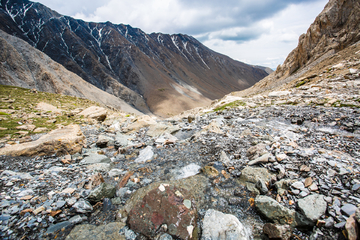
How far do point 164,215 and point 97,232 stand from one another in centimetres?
174

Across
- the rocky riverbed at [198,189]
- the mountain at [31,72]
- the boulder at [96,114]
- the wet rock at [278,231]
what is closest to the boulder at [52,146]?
the rocky riverbed at [198,189]

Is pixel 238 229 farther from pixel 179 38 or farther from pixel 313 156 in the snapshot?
pixel 179 38

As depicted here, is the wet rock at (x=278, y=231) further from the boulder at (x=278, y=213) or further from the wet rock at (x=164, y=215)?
the wet rock at (x=164, y=215)

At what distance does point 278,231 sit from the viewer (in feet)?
11.1

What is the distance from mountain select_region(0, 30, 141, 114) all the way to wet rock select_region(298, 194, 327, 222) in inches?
2270

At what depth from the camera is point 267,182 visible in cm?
481

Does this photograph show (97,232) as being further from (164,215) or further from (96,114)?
(96,114)

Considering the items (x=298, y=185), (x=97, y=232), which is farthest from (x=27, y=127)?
(x=298, y=185)

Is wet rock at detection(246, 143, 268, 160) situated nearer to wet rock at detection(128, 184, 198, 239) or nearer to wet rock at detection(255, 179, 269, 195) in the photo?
wet rock at detection(255, 179, 269, 195)

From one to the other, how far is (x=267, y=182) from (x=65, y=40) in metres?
127

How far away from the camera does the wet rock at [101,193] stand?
15.2 ft

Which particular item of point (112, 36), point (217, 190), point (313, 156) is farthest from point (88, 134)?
point (112, 36)

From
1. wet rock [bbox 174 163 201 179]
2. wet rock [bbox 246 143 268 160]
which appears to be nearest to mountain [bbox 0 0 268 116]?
wet rock [bbox 174 163 201 179]

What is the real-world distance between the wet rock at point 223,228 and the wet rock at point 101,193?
10.3 ft
